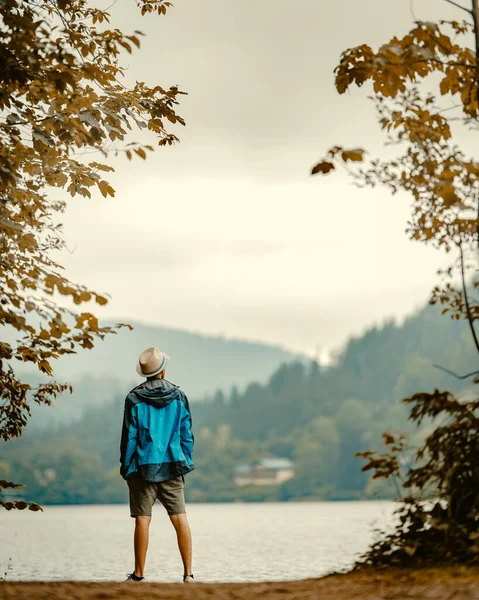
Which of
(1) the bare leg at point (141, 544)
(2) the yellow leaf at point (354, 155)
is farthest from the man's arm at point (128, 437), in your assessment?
(2) the yellow leaf at point (354, 155)

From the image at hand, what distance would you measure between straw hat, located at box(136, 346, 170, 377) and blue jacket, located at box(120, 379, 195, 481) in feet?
0.35

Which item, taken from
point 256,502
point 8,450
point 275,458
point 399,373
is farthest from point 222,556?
point 399,373

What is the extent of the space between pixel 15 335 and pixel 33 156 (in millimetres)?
1480

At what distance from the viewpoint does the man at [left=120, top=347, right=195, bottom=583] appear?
7.09 metres

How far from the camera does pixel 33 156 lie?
A: 283 inches

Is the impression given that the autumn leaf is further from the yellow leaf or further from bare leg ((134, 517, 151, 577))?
bare leg ((134, 517, 151, 577))

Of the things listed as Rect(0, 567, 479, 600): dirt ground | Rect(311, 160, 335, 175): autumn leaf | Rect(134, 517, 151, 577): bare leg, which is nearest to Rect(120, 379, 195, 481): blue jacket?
Rect(134, 517, 151, 577): bare leg

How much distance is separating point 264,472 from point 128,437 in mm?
136666

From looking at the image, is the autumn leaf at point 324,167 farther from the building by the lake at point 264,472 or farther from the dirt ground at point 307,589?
the building by the lake at point 264,472

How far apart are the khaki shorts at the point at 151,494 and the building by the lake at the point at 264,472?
418 feet

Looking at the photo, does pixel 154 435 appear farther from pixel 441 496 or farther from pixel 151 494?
pixel 441 496

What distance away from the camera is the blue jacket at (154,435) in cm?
709

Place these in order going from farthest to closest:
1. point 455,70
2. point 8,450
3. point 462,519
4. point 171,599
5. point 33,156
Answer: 1. point 8,450
2. point 33,156
3. point 455,70
4. point 462,519
5. point 171,599

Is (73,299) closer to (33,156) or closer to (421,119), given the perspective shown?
(33,156)
